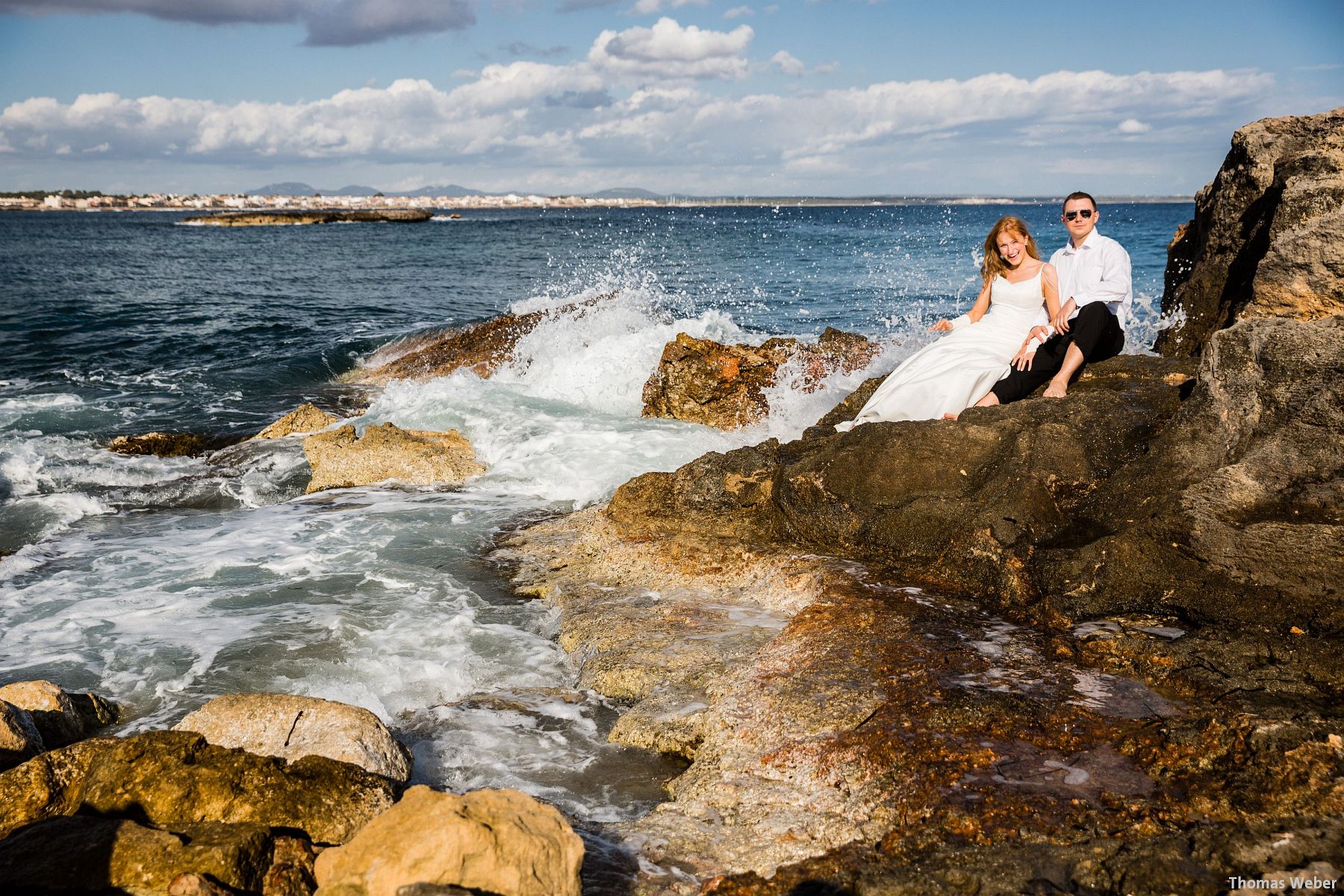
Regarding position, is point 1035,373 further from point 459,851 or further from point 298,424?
point 298,424

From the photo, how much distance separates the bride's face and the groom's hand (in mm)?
498

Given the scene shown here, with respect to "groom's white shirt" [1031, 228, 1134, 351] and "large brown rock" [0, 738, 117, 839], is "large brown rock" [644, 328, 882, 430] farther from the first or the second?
"large brown rock" [0, 738, 117, 839]

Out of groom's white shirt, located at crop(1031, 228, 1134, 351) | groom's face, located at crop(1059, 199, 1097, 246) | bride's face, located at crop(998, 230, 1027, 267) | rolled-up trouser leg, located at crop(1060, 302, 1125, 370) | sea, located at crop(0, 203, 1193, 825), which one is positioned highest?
groom's face, located at crop(1059, 199, 1097, 246)

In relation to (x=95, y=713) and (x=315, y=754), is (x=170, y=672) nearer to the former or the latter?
(x=95, y=713)

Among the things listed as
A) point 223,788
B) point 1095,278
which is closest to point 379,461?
point 223,788

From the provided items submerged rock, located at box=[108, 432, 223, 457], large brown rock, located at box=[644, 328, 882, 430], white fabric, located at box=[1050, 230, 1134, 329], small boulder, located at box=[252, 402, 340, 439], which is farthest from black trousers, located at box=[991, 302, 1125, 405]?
submerged rock, located at box=[108, 432, 223, 457]

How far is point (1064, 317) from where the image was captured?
6668mm

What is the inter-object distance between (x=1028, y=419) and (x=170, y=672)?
222 inches

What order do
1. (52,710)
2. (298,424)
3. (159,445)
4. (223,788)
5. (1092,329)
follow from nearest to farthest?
(223,788)
(52,710)
(1092,329)
(159,445)
(298,424)

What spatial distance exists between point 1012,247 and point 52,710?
6.91 meters

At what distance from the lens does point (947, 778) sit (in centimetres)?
313

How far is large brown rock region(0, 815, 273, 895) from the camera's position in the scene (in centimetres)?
278

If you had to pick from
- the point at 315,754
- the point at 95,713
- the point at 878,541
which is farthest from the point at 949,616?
the point at 95,713

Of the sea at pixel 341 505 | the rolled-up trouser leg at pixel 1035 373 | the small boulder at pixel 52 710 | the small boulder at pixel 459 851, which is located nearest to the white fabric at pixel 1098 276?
the rolled-up trouser leg at pixel 1035 373
